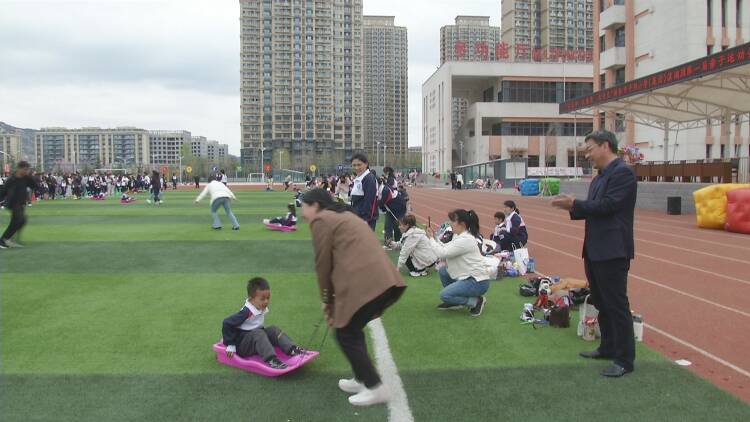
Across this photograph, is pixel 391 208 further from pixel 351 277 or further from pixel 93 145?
pixel 93 145

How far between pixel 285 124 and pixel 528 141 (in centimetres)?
6870

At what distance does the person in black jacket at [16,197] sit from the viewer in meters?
12.9

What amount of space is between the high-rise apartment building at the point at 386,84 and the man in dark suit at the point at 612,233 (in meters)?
160

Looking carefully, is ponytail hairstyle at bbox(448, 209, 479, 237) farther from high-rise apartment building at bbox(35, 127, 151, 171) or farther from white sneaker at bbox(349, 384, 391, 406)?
high-rise apartment building at bbox(35, 127, 151, 171)

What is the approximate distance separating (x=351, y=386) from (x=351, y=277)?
40.9 inches

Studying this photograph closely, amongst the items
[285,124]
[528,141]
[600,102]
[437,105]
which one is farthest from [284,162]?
[600,102]

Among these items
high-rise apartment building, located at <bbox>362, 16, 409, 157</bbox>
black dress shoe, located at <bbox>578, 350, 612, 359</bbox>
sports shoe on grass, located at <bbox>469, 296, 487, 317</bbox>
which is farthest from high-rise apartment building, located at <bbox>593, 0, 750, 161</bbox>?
high-rise apartment building, located at <bbox>362, 16, 409, 157</bbox>

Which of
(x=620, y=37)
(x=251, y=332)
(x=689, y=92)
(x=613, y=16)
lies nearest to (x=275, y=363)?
(x=251, y=332)

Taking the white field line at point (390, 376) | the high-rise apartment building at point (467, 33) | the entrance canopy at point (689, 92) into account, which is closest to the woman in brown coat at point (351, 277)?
the white field line at point (390, 376)

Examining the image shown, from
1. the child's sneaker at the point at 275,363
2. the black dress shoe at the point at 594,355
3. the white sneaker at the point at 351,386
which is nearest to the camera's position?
the white sneaker at the point at 351,386

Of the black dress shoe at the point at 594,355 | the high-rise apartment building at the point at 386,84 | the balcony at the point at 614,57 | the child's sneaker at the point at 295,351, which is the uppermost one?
the high-rise apartment building at the point at 386,84

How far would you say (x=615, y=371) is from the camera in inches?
198

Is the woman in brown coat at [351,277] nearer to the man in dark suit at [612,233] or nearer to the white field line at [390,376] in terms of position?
the white field line at [390,376]

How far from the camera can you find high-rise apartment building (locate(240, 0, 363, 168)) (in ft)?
433
